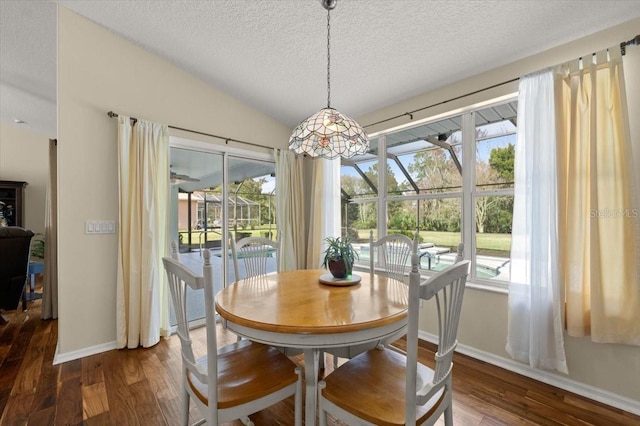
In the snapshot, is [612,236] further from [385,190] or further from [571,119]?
[385,190]

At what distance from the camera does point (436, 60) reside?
7.72 feet

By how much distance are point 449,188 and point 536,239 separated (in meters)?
0.93

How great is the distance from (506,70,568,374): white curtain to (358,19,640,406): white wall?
0.15 meters

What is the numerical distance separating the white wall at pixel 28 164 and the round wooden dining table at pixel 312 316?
606 cm

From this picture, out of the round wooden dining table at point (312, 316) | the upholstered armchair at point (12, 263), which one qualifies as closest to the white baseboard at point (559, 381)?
the round wooden dining table at point (312, 316)

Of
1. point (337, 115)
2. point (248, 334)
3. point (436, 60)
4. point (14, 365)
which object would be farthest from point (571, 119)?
point (14, 365)

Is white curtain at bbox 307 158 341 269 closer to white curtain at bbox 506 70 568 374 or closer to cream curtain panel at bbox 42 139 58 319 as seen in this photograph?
white curtain at bbox 506 70 568 374

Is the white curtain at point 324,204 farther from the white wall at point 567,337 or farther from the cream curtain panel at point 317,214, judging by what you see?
the white wall at point 567,337

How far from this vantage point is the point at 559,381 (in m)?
1.98

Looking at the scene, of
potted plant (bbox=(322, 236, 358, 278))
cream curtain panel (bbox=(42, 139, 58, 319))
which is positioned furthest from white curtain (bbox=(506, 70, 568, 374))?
cream curtain panel (bbox=(42, 139, 58, 319))

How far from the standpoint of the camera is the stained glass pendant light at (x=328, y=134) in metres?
1.75

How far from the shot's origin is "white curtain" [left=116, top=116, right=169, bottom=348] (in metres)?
2.55

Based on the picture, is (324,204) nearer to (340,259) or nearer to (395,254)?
(395,254)

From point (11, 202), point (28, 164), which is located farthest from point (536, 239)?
point (28, 164)
